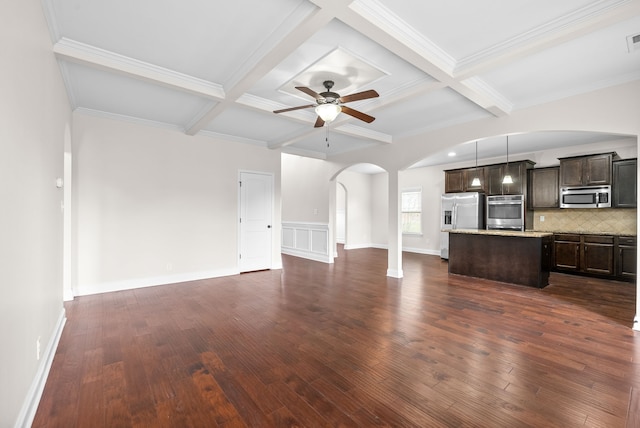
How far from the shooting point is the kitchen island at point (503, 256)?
4.91 meters

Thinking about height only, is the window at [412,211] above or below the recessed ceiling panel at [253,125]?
below

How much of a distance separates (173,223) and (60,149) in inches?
90.1

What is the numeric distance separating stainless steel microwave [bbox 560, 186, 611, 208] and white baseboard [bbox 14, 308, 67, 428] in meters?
8.18

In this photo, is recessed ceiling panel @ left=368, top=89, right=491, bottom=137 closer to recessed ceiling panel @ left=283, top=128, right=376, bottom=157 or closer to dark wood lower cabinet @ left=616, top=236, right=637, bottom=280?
recessed ceiling panel @ left=283, top=128, right=376, bottom=157

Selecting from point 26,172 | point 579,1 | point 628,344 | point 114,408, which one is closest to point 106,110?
point 26,172

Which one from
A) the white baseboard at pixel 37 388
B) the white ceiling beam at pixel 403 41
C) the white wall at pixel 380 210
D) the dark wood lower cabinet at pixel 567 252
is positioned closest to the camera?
the white baseboard at pixel 37 388

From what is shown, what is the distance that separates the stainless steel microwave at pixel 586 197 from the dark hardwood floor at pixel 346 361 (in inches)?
79.0

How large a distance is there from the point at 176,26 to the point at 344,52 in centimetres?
146

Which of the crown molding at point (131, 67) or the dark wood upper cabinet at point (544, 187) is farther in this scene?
the dark wood upper cabinet at point (544, 187)

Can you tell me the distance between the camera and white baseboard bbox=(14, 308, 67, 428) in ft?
5.56

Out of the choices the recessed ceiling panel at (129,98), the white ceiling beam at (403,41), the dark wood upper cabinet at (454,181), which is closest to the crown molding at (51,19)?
the recessed ceiling panel at (129,98)

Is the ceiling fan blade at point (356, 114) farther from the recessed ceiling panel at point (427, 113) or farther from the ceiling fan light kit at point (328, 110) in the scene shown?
the recessed ceiling panel at point (427, 113)

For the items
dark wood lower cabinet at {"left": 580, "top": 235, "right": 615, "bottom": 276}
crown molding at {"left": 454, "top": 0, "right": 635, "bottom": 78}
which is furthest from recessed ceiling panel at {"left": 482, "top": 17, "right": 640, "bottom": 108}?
dark wood lower cabinet at {"left": 580, "top": 235, "right": 615, "bottom": 276}

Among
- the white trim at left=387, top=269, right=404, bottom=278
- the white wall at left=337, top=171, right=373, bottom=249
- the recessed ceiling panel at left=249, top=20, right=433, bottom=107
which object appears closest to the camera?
the recessed ceiling panel at left=249, top=20, right=433, bottom=107
